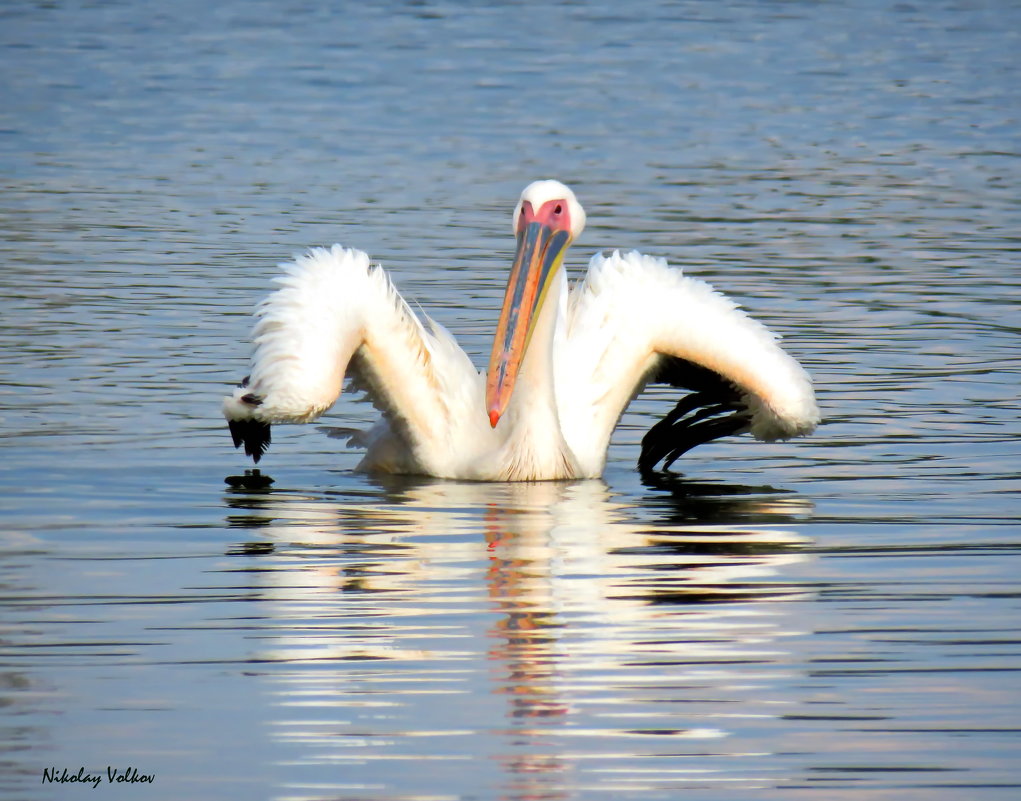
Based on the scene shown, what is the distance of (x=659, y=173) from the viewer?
679 inches

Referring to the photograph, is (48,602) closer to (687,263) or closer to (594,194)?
(687,263)

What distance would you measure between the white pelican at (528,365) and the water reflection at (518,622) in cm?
22

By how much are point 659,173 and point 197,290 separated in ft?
19.9

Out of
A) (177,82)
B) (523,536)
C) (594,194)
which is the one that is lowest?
(523,536)

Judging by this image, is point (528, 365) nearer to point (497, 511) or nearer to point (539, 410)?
point (539, 410)

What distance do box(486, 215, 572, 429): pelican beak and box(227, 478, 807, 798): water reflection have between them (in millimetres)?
411

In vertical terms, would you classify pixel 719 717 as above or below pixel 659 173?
below

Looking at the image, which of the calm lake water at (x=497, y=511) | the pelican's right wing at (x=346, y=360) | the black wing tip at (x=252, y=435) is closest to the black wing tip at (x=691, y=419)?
the calm lake water at (x=497, y=511)

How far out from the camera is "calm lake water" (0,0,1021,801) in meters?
5.02

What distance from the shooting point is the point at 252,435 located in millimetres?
8430

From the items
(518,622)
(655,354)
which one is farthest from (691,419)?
(518,622)

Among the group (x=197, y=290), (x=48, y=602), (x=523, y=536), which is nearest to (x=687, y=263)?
(x=197, y=290)

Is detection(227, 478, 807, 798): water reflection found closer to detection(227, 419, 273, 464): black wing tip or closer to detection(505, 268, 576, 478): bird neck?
detection(505, 268, 576, 478): bird neck

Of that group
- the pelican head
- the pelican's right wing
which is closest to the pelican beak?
the pelican head
